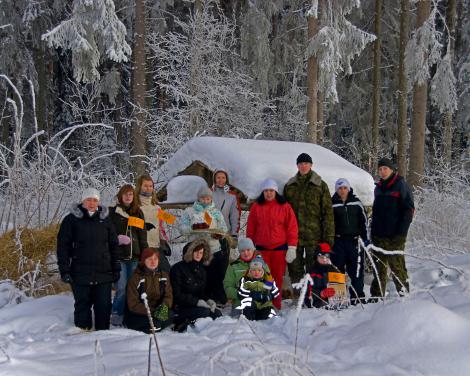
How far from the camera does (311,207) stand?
5.77 metres

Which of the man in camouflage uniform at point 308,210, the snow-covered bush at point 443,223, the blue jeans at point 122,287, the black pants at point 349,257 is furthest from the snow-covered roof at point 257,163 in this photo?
the snow-covered bush at point 443,223

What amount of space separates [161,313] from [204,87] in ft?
37.1

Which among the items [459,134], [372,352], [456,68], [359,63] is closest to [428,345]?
[372,352]

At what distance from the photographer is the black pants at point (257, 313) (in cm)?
501

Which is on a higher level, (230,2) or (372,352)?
(230,2)

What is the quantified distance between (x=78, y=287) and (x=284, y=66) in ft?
45.7

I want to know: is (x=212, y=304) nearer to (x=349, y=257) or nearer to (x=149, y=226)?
(x=149, y=226)

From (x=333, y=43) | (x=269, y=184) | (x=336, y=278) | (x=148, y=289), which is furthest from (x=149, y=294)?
(x=333, y=43)

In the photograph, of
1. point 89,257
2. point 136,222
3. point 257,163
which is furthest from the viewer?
point 257,163

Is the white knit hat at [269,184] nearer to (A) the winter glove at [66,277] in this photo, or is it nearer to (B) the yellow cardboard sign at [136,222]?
(B) the yellow cardboard sign at [136,222]

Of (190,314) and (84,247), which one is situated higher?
(84,247)

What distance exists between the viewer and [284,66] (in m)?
17.3

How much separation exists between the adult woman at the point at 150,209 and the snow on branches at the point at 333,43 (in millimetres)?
8056

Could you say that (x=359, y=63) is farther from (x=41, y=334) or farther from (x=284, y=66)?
(x=41, y=334)
